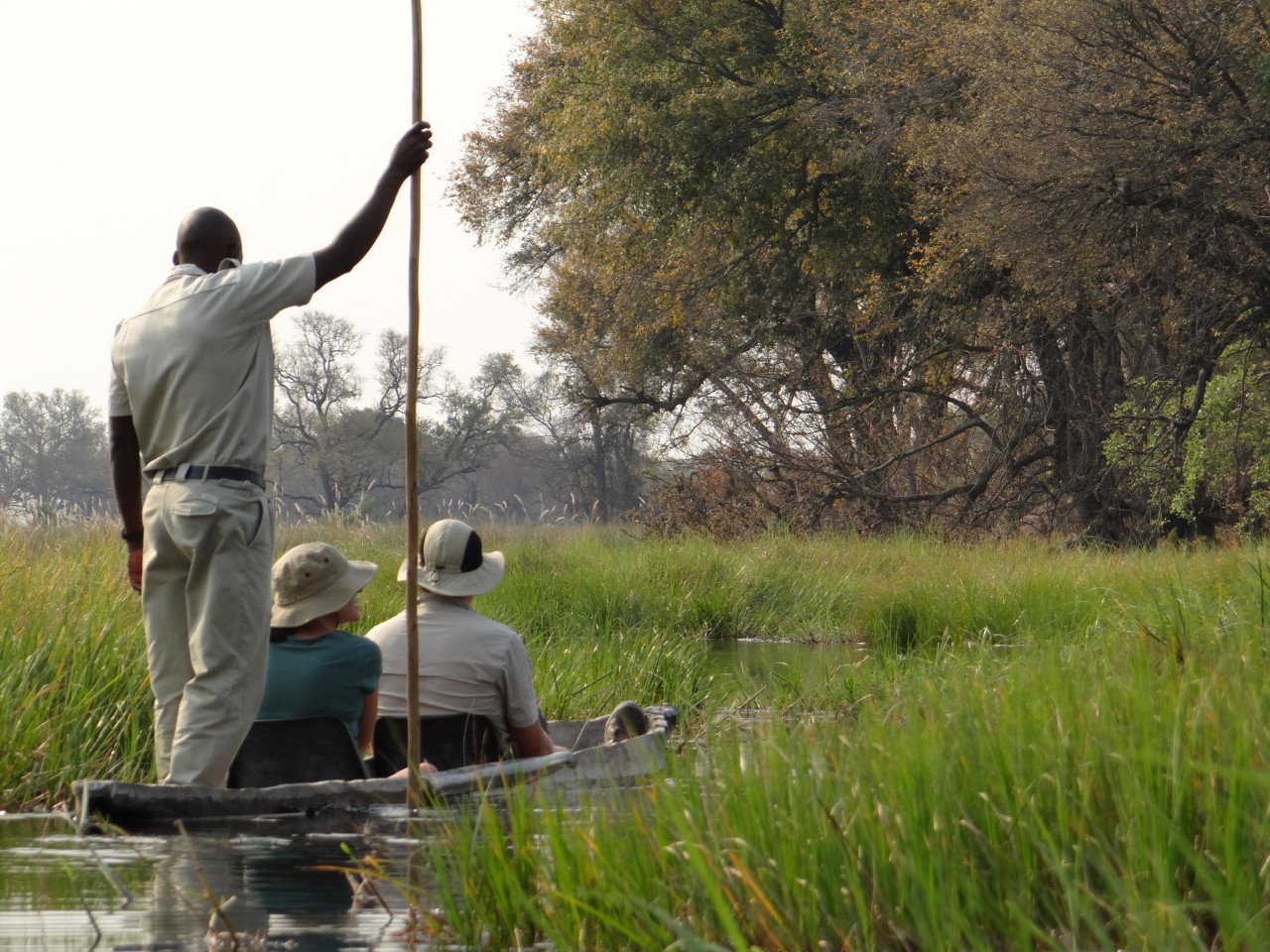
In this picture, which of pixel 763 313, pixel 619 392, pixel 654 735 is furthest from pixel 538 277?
pixel 654 735

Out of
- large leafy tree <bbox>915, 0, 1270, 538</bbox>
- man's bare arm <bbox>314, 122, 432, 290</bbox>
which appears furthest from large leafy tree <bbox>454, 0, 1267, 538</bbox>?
man's bare arm <bbox>314, 122, 432, 290</bbox>

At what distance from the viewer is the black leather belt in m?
5.24

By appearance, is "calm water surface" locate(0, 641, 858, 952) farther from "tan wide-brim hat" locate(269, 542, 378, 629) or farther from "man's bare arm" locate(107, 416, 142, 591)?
"man's bare arm" locate(107, 416, 142, 591)

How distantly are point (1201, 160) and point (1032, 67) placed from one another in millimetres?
2170

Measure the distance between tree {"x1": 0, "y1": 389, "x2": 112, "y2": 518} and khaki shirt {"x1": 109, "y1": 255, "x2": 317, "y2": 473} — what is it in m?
81.0

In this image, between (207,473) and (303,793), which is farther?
(303,793)

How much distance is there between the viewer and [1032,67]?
17406 millimetres

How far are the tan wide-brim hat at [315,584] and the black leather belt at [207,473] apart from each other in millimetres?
810

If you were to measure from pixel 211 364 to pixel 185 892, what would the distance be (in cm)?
172

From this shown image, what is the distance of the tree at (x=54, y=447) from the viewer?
279 ft

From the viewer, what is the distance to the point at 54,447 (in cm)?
8788

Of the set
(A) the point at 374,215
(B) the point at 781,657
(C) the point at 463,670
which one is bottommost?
(B) the point at 781,657

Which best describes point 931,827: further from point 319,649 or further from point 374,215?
point 319,649

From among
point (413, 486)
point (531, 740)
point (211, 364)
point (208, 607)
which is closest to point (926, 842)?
point (413, 486)
